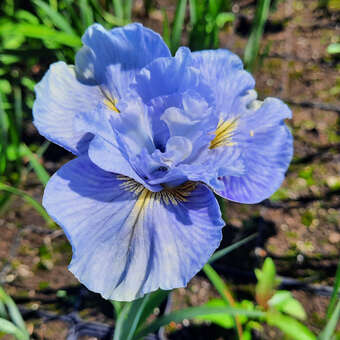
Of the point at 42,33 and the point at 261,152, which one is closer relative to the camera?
the point at 261,152

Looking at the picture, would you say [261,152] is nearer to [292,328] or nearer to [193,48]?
[292,328]

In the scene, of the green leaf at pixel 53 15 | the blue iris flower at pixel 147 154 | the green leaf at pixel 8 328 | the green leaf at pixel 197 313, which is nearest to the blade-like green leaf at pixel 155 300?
the green leaf at pixel 197 313

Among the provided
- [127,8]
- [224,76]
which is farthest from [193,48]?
[224,76]

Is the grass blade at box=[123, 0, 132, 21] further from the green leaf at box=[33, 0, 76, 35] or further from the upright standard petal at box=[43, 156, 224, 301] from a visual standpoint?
the upright standard petal at box=[43, 156, 224, 301]

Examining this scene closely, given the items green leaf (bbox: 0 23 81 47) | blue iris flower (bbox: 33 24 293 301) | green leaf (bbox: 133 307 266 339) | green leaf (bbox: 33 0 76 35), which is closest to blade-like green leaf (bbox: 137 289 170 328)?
green leaf (bbox: 133 307 266 339)

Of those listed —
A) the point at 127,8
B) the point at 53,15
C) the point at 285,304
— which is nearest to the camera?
the point at 285,304

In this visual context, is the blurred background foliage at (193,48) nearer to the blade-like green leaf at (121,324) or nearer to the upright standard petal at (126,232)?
the blade-like green leaf at (121,324)
